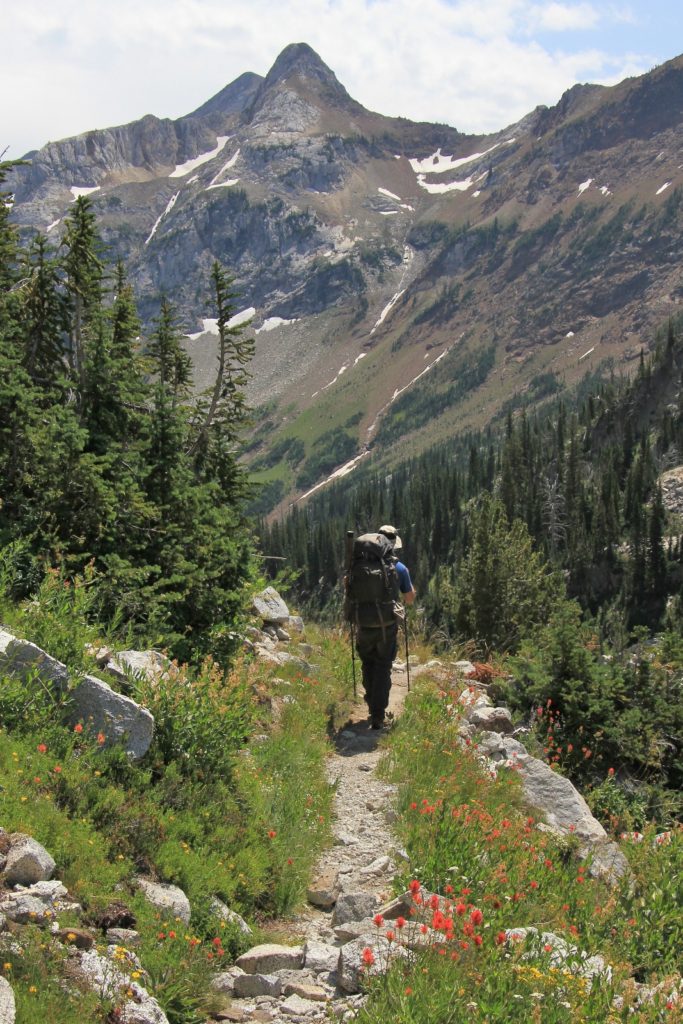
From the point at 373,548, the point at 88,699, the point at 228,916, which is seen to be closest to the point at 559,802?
the point at 373,548

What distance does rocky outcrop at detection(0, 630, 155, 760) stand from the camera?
6.69m

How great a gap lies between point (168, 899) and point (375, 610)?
236 inches

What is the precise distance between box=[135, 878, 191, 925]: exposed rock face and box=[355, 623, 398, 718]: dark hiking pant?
575cm

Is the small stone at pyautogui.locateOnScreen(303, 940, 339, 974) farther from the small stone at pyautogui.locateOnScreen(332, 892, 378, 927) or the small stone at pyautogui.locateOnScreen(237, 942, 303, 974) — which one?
the small stone at pyautogui.locateOnScreen(332, 892, 378, 927)

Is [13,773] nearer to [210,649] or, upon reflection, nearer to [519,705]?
[210,649]

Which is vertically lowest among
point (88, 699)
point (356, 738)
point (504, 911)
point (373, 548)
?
point (356, 738)

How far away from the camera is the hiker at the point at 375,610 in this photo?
36.8 ft

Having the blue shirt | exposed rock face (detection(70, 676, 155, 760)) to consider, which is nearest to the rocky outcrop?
exposed rock face (detection(70, 676, 155, 760))

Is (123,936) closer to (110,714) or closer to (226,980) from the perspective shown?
(226,980)

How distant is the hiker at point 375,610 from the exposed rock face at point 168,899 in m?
5.76

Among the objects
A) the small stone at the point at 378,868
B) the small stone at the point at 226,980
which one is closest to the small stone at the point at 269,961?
the small stone at the point at 226,980

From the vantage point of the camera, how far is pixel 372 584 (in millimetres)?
11203

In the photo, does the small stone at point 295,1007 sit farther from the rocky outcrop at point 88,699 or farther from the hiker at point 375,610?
the hiker at point 375,610

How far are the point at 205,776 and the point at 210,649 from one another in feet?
11.6
